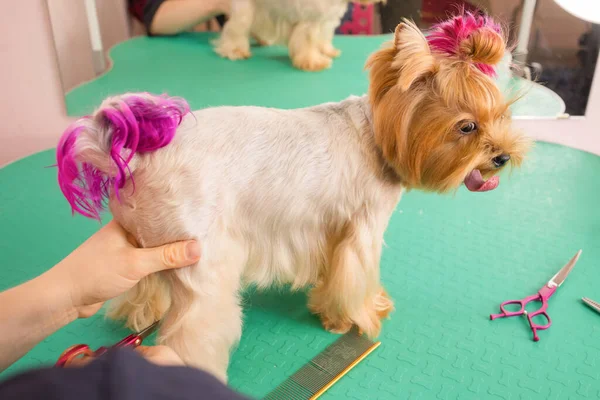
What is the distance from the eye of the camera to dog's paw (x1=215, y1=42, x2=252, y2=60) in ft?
6.61

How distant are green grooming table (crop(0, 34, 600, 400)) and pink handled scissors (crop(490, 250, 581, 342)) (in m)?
0.02

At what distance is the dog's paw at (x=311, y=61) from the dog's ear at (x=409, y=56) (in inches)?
46.0

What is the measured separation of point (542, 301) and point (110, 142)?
0.91 meters

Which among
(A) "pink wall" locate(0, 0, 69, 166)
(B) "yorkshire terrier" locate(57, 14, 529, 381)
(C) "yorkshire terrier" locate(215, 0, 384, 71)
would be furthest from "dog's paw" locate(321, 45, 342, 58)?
(B) "yorkshire terrier" locate(57, 14, 529, 381)

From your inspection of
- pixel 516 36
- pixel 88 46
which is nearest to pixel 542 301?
pixel 516 36

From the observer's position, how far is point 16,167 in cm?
159

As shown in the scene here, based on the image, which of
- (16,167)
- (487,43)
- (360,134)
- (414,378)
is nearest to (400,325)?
(414,378)

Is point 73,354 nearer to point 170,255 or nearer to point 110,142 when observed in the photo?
point 170,255

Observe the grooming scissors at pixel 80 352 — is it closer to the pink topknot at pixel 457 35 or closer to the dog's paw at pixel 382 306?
the dog's paw at pixel 382 306

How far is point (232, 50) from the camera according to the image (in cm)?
202

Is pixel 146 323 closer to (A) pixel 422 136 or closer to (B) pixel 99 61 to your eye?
(A) pixel 422 136

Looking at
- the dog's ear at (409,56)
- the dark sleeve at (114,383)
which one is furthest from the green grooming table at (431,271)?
the dark sleeve at (114,383)

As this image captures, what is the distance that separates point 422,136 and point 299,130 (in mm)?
212

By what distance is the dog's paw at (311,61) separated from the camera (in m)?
1.97
